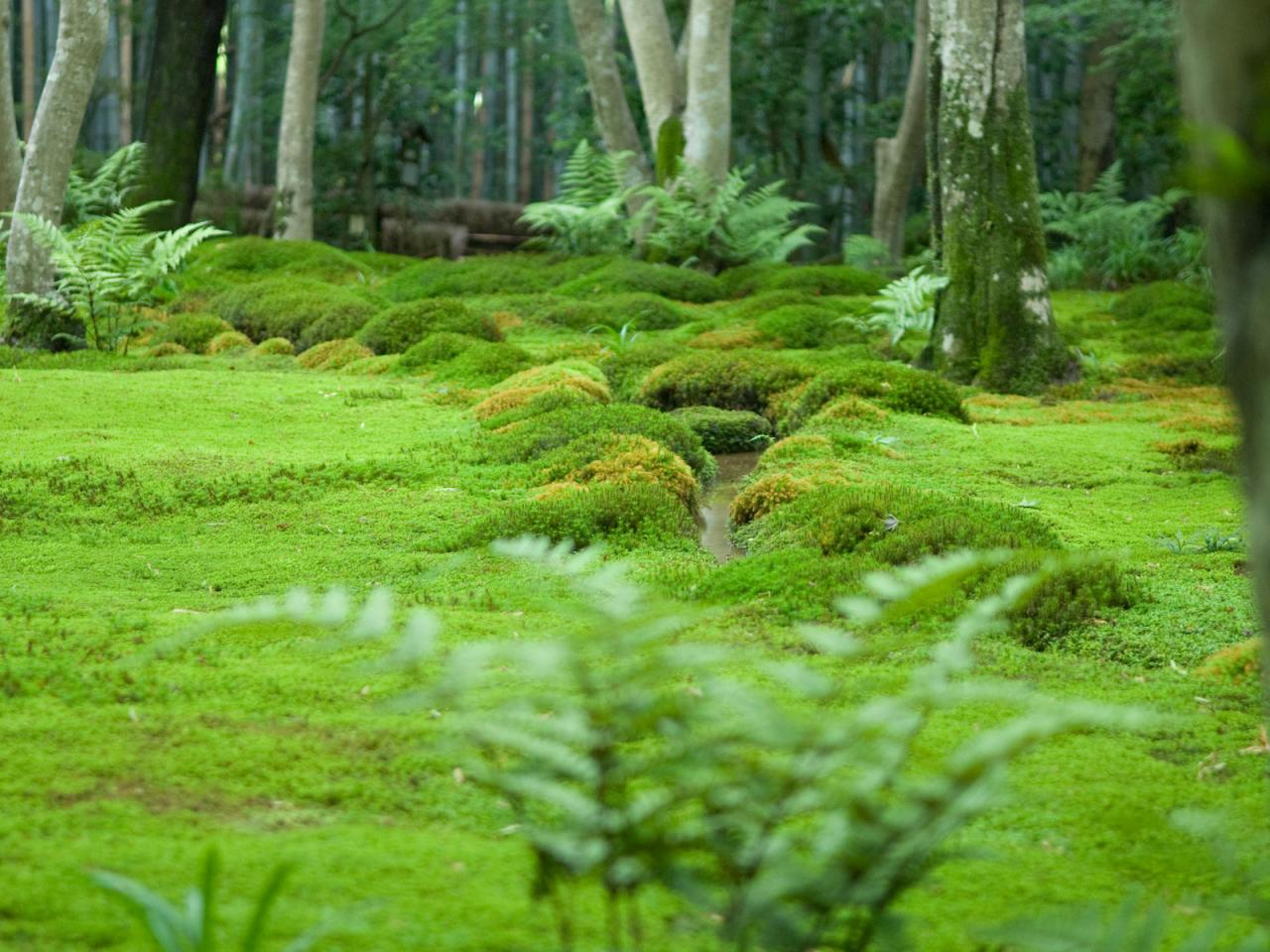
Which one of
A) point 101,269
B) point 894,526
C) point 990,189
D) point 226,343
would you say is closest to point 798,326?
point 990,189

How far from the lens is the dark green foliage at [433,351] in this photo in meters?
8.57

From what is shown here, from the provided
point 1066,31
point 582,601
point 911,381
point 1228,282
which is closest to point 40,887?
point 1228,282

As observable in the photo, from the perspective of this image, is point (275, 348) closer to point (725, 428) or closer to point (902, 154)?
point (725, 428)

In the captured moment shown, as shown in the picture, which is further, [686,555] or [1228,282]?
[686,555]

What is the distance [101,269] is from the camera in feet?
28.7

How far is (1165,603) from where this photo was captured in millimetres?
4039

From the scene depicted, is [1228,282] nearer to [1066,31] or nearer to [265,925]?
[265,925]

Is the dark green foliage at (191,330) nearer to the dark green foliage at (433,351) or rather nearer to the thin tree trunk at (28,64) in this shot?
the dark green foliage at (433,351)

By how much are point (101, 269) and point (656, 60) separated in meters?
7.29

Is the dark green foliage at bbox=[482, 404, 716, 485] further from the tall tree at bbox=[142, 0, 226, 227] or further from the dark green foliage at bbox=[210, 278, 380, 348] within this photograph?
the tall tree at bbox=[142, 0, 226, 227]

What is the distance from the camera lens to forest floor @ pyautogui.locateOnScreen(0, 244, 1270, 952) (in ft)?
6.98

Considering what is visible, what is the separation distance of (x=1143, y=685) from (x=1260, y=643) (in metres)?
0.41

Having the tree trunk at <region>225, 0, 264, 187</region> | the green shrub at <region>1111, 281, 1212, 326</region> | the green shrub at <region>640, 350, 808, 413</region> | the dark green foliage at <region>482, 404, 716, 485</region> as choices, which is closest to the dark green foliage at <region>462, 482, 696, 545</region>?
the dark green foliage at <region>482, 404, 716, 485</region>

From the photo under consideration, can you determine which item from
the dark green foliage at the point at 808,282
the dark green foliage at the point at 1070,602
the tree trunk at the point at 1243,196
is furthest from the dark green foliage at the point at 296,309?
the tree trunk at the point at 1243,196
